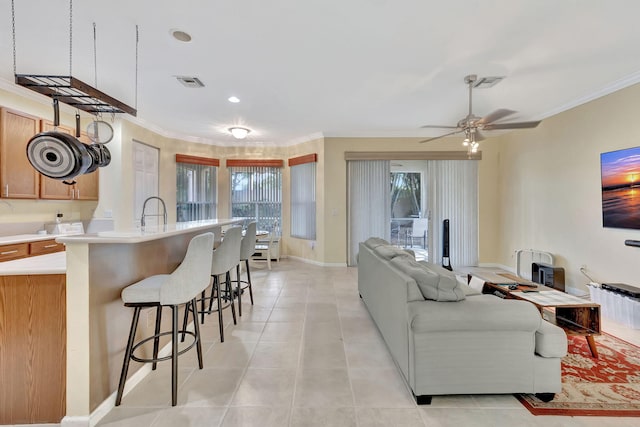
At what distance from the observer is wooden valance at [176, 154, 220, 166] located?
6119 mm

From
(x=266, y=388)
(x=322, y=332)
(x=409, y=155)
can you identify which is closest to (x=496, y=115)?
(x=409, y=155)

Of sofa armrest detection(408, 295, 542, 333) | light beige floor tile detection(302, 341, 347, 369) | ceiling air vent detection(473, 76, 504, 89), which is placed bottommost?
light beige floor tile detection(302, 341, 347, 369)

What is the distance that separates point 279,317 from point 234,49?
2804 millimetres

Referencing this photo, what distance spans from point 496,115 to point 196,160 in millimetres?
5510

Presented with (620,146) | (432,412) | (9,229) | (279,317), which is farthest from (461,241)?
(9,229)

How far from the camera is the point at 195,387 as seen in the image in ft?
6.73

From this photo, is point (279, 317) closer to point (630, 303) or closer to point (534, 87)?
point (630, 303)

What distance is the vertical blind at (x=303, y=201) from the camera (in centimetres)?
622

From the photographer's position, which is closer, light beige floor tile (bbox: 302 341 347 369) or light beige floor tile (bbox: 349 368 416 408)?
light beige floor tile (bbox: 349 368 416 408)

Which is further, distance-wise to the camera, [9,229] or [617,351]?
[9,229]

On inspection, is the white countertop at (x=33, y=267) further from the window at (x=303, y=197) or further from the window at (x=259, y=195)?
the window at (x=259, y=195)

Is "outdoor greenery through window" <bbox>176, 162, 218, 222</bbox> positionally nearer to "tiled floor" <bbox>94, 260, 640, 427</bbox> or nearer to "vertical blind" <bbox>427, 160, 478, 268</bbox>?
"tiled floor" <bbox>94, 260, 640, 427</bbox>

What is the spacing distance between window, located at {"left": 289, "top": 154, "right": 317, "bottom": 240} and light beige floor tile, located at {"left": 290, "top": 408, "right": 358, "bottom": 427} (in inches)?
174

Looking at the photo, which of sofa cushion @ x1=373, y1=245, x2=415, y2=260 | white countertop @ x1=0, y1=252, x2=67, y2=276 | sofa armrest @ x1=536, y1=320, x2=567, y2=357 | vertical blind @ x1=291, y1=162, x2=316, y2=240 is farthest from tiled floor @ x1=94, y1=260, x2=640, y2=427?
vertical blind @ x1=291, y1=162, x2=316, y2=240
